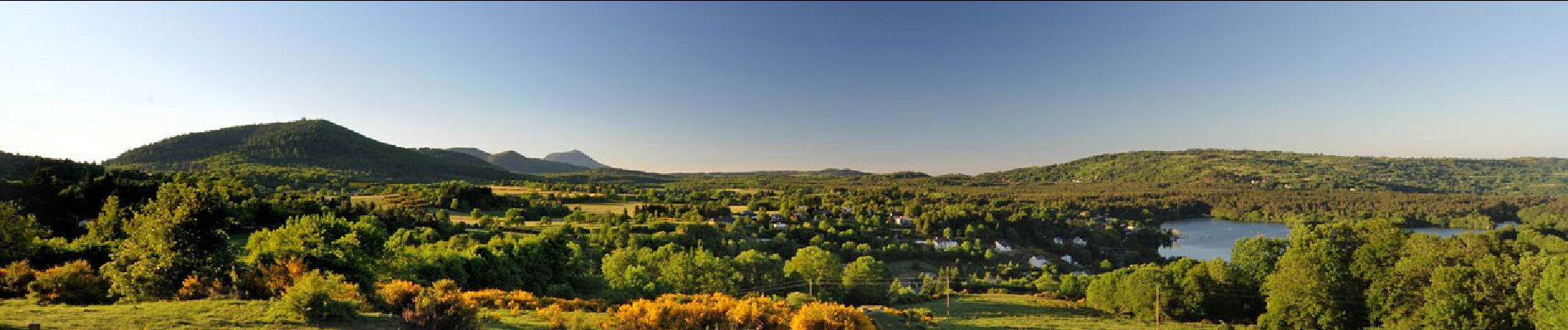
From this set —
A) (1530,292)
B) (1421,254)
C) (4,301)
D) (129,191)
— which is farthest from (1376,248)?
(129,191)

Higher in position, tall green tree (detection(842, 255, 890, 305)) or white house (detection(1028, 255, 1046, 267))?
tall green tree (detection(842, 255, 890, 305))

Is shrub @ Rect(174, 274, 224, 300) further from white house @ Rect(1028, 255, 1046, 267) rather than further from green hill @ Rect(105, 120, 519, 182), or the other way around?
green hill @ Rect(105, 120, 519, 182)

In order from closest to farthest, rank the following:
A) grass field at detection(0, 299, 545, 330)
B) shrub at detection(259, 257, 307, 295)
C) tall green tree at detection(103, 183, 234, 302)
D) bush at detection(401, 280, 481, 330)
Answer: grass field at detection(0, 299, 545, 330) < bush at detection(401, 280, 481, 330) < tall green tree at detection(103, 183, 234, 302) < shrub at detection(259, 257, 307, 295)

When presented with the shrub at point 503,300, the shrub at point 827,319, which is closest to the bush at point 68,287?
the shrub at point 503,300

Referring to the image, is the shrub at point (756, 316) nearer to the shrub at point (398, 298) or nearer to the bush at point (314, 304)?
the shrub at point (398, 298)

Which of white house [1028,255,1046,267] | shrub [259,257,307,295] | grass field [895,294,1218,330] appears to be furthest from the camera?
white house [1028,255,1046,267]

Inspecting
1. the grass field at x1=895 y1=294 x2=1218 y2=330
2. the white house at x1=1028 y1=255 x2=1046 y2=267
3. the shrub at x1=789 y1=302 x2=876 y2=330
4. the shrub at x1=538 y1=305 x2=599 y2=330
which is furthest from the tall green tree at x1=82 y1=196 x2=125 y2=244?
the white house at x1=1028 y1=255 x2=1046 y2=267

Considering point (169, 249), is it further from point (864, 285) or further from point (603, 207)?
point (603, 207)
